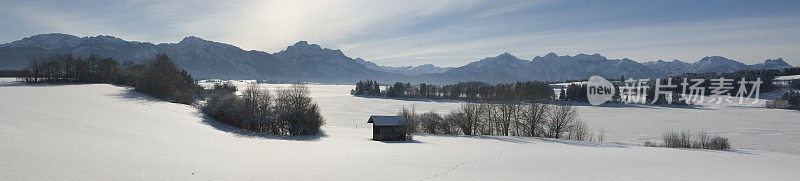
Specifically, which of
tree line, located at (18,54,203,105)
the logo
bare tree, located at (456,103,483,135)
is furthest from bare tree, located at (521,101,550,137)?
the logo

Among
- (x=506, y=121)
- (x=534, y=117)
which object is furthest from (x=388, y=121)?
(x=534, y=117)

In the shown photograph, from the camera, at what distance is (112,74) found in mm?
77625

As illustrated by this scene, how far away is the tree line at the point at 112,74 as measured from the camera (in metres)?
60.7

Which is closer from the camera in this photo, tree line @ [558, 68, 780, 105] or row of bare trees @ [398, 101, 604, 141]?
row of bare trees @ [398, 101, 604, 141]

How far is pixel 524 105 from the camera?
53.8m

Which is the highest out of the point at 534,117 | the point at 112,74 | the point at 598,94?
the point at 112,74

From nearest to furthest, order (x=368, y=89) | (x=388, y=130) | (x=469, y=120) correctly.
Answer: (x=388, y=130), (x=469, y=120), (x=368, y=89)

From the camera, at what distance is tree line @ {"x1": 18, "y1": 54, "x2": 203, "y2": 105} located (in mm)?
60672

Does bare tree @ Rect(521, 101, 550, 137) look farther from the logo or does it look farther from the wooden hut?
the logo

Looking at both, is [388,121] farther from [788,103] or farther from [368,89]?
[788,103]

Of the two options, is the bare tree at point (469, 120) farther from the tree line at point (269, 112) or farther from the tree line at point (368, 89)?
the tree line at point (368, 89)

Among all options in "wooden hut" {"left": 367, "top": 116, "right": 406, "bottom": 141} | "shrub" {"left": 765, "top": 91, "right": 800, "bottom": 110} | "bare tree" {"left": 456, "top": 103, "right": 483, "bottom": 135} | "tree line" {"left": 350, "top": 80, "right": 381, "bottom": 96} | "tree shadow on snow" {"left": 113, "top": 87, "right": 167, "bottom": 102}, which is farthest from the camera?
"tree line" {"left": 350, "top": 80, "right": 381, "bottom": 96}

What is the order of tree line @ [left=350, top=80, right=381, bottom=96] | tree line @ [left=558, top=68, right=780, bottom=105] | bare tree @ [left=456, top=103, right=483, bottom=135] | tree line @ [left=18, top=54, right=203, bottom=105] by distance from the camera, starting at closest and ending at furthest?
bare tree @ [left=456, top=103, right=483, bottom=135]
tree line @ [left=18, top=54, right=203, bottom=105]
tree line @ [left=558, top=68, right=780, bottom=105]
tree line @ [left=350, top=80, right=381, bottom=96]

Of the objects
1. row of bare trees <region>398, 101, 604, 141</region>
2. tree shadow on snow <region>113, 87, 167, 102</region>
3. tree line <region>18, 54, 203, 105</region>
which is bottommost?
row of bare trees <region>398, 101, 604, 141</region>
